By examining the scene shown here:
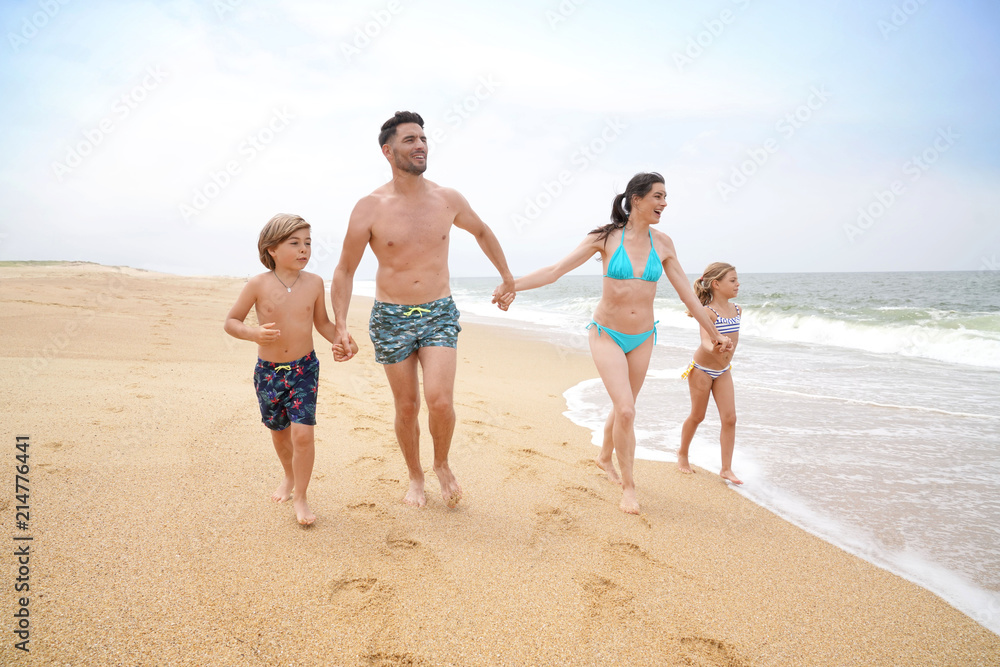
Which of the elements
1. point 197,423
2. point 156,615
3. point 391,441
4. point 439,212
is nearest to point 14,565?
point 156,615

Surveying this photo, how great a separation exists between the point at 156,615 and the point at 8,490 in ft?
5.49

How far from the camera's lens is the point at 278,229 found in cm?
329

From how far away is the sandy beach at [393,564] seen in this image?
223cm

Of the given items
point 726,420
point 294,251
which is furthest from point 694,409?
point 294,251

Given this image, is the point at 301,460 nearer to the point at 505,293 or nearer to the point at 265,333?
the point at 265,333

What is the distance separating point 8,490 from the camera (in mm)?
3139

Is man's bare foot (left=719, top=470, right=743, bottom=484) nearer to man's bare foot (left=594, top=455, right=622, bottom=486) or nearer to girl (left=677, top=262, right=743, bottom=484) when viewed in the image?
girl (left=677, top=262, right=743, bottom=484)

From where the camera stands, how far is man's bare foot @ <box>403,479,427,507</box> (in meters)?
3.53

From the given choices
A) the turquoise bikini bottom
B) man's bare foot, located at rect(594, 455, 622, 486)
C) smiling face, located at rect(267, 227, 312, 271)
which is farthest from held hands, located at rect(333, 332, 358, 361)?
man's bare foot, located at rect(594, 455, 622, 486)

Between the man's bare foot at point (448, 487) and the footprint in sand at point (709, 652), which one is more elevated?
the man's bare foot at point (448, 487)

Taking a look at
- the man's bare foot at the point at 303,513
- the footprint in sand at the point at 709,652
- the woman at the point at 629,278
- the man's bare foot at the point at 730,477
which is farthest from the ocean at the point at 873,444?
the man's bare foot at the point at 303,513

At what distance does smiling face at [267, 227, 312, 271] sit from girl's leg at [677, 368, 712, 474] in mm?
3085

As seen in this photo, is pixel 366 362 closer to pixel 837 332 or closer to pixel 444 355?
pixel 444 355

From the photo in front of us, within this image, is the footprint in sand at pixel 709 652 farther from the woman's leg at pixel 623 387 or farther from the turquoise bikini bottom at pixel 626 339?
the turquoise bikini bottom at pixel 626 339
